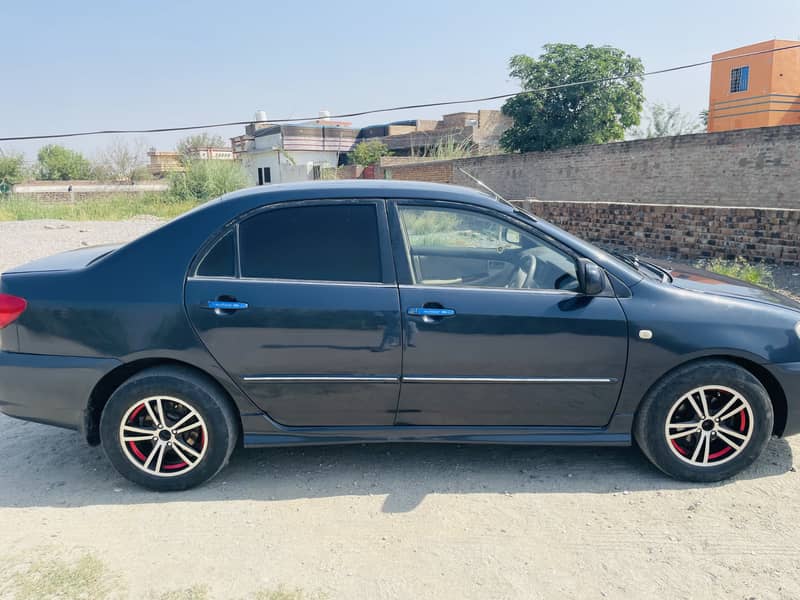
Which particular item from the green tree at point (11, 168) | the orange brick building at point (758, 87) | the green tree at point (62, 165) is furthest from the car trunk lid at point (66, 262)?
the green tree at point (62, 165)

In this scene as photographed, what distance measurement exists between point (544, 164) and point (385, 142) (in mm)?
25353

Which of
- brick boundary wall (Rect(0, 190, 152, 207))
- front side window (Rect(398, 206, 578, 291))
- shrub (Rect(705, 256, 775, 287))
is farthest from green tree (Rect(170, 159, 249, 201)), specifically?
front side window (Rect(398, 206, 578, 291))

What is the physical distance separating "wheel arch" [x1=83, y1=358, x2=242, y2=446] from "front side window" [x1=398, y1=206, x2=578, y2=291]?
1258 mm

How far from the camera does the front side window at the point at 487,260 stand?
3.62 m

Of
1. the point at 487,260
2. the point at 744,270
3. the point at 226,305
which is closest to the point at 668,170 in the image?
the point at 744,270

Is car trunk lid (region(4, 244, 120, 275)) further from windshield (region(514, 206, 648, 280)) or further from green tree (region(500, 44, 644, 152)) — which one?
green tree (region(500, 44, 644, 152))

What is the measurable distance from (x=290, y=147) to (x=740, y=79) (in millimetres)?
32103

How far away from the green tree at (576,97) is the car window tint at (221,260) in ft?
91.8

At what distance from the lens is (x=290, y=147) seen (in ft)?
160

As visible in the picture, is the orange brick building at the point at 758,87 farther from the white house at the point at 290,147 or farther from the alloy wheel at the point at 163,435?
the white house at the point at 290,147

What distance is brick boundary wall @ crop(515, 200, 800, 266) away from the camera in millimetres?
9375

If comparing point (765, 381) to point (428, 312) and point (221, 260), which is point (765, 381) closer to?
point (428, 312)

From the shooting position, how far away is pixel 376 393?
354cm

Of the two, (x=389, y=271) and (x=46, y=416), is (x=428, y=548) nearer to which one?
(x=389, y=271)
